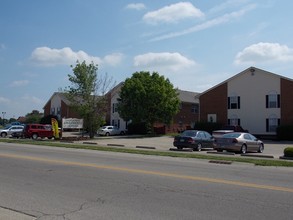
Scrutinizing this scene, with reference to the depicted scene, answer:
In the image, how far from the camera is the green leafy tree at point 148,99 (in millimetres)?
56531

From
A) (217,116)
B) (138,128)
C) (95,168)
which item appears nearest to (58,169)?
(95,168)

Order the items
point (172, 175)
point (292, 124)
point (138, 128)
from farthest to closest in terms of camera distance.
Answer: point (138, 128), point (292, 124), point (172, 175)

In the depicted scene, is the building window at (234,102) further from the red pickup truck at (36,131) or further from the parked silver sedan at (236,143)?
the parked silver sedan at (236,143)

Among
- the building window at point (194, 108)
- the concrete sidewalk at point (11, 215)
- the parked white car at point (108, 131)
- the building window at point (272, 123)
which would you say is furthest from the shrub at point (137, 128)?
the concrete sidewalk at point (11, 215)

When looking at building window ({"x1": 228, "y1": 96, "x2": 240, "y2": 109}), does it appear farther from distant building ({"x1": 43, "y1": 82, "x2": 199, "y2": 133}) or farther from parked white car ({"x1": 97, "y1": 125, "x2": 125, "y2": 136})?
parked white car ({"x1": 97, "y1": 125, "x2": 125, "y2": 136})

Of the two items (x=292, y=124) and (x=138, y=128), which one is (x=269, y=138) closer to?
(x=292, y=124)

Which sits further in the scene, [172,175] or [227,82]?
[227,82]

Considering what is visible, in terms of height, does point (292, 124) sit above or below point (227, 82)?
below

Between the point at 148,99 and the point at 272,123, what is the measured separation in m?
16.9

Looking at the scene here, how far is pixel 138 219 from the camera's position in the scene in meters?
6.95

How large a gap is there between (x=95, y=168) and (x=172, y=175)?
3054 mm

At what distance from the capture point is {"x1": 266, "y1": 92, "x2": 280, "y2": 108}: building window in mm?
48344

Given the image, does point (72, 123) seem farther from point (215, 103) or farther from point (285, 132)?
point (285, 132)

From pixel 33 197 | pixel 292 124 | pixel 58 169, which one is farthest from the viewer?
pixel 292 124
